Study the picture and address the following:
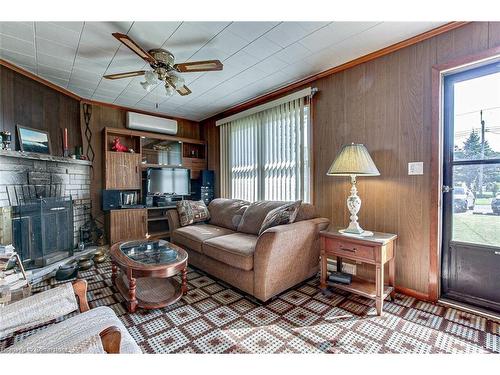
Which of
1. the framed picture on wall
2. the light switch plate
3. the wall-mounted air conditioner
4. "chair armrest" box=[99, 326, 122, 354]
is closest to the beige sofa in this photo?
the light switch plate

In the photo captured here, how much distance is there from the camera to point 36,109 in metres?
2.92

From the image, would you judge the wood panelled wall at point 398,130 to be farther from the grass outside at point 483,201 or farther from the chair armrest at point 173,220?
the chair armrest at point 173,220

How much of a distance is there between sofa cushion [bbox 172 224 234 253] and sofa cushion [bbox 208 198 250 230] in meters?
0.10

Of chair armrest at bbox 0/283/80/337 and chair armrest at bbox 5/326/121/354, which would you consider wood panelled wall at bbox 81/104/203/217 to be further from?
chair armrest at bbox 5/326/121/354

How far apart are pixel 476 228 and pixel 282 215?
64.6 inches

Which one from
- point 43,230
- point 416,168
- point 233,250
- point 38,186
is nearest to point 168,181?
point 38,186

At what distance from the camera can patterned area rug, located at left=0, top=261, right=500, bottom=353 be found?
4.80 feet

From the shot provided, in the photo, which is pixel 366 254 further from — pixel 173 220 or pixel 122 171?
pixel 122 171

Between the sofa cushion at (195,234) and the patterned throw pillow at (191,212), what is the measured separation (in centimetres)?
10

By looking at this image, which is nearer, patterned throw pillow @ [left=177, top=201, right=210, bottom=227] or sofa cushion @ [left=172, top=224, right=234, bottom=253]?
sofa cushion @ [left=172, top=224, right=234, bottom=253]

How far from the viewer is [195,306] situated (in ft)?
6.49

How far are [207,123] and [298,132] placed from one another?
2478mm
